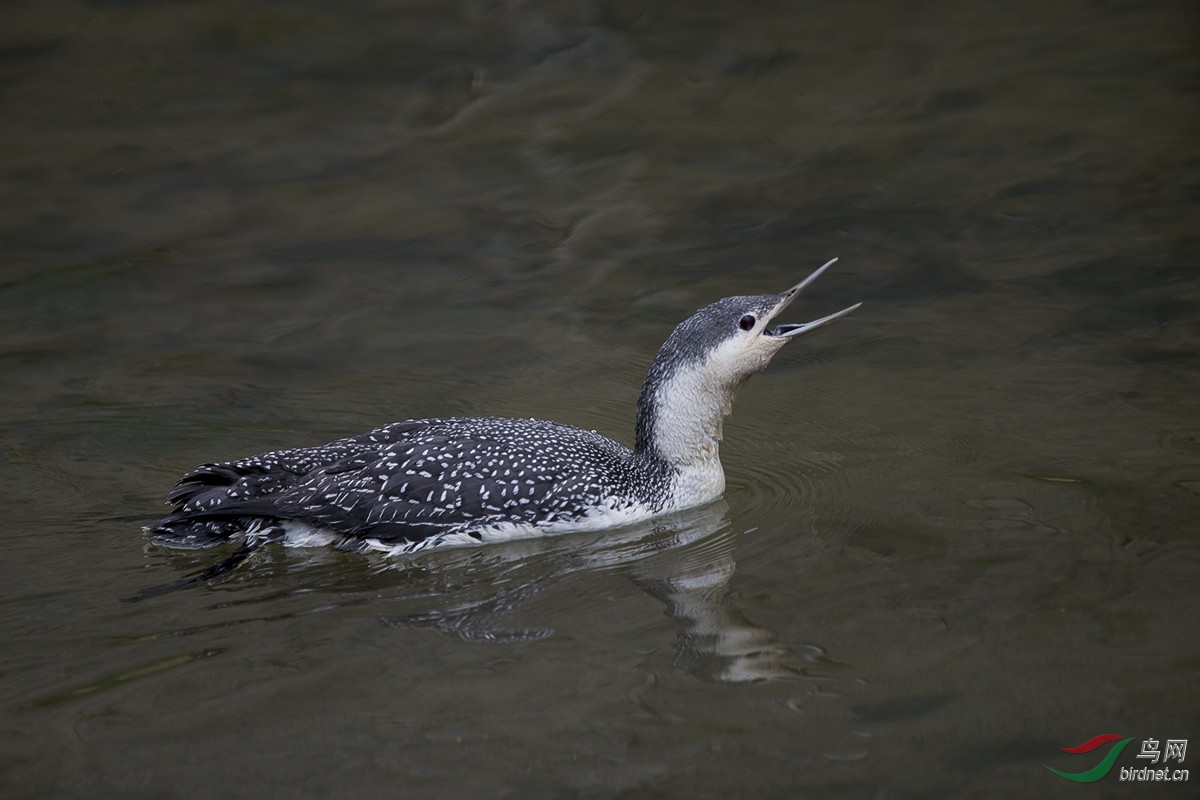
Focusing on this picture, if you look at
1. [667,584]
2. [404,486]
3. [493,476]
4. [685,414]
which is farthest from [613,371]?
[667,584]

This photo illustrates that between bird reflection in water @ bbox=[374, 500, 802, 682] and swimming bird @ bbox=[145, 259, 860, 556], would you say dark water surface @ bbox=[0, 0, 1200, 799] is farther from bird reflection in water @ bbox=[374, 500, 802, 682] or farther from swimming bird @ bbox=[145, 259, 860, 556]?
swimming bird @ bbox=[145, 259, 860, 556]

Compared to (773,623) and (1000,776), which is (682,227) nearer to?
(773,623)

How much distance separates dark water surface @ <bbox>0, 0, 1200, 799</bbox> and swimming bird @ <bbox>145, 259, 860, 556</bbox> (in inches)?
5.5

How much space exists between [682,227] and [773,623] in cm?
473

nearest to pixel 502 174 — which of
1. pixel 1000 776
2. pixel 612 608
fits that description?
pixel 612 608

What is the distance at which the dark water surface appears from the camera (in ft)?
13.6

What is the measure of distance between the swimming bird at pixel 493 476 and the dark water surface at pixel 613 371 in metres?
0.14

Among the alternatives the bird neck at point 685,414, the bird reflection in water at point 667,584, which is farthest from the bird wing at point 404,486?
the bird neck at point 685,414

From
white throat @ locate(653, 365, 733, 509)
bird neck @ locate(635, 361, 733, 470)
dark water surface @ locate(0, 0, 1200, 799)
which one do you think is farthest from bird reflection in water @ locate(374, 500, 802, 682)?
bird neck @ locate(635, 361, 733, 470)

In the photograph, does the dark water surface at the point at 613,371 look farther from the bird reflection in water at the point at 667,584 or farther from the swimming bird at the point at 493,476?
the swimming bird at the point at 493,476

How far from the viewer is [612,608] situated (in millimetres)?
4938

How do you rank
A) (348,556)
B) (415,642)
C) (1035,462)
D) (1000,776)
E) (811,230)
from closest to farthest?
(1000,776) < (415,642) < (348,556) < (1035,462) < (811,230)

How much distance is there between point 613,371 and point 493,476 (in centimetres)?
204

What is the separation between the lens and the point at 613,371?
24.5ft
